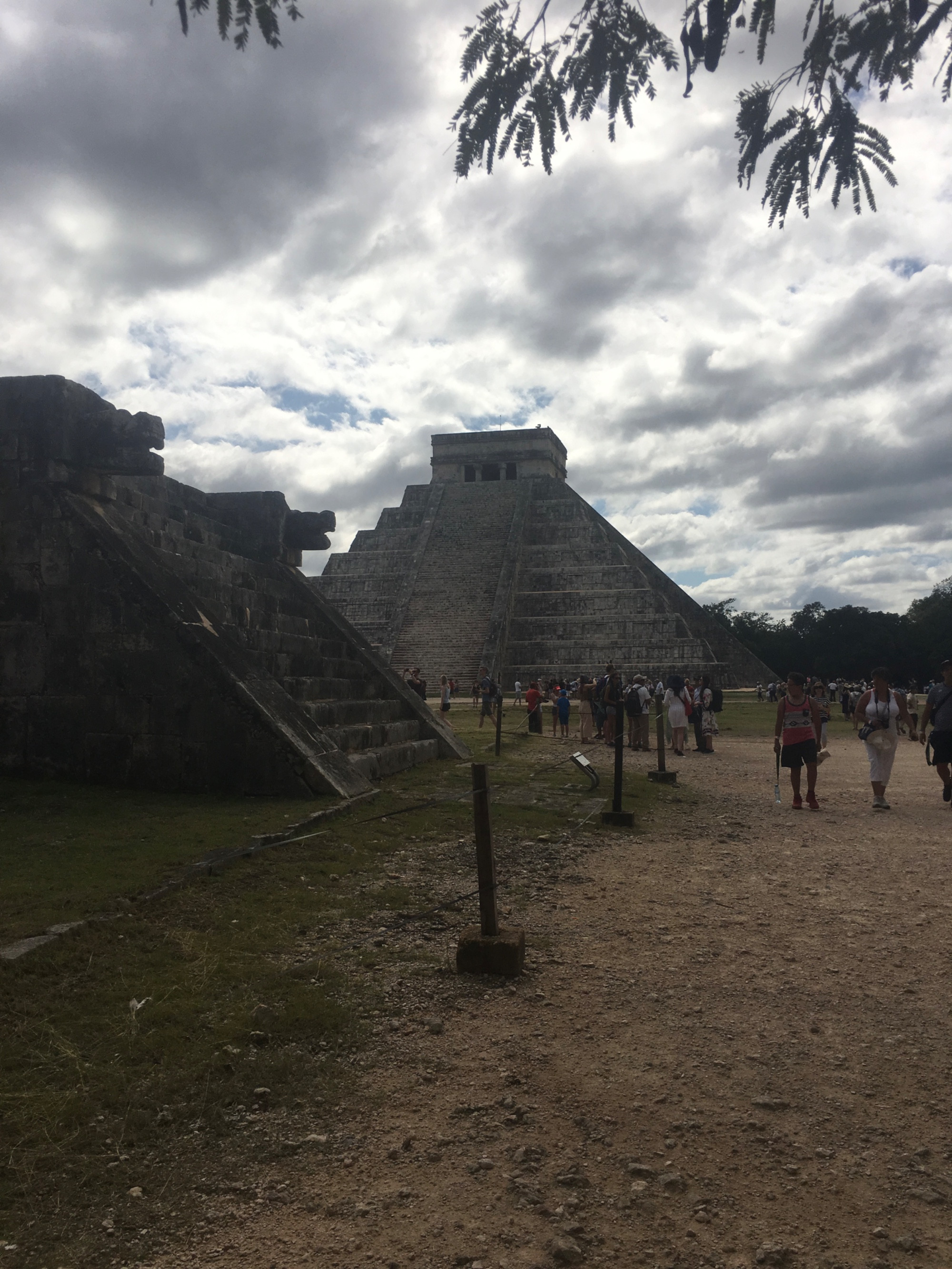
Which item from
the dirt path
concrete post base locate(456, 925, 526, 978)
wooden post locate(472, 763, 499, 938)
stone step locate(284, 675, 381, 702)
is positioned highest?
stone step locate(284, 675, 381, 702)

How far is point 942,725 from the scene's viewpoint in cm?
898

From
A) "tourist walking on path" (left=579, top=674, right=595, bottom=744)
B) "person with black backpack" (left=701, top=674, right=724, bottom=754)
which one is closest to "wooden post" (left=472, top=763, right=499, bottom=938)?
"person with black backpack" (left=701, top=674, right=724, bottom=754)

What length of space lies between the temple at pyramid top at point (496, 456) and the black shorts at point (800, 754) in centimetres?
4354

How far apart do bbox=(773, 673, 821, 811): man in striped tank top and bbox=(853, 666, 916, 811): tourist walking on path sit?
56cm

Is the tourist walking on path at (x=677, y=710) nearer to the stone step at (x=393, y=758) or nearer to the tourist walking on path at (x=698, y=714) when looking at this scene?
the tourist walking on path at (x=698, y=714)

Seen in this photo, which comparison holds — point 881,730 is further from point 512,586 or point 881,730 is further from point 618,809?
Answer: point 512,586

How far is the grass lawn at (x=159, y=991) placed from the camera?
7.57 feet

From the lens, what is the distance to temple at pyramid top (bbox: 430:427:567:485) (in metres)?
52.2

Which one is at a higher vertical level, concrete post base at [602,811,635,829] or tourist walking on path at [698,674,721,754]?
tourist walking on path at [698,674,721,754]

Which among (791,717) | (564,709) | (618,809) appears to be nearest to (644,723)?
(564,709)

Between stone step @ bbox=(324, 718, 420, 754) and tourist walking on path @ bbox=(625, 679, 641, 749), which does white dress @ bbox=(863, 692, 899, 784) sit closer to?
stone step @ bbox=(324, 718, 420, 754)

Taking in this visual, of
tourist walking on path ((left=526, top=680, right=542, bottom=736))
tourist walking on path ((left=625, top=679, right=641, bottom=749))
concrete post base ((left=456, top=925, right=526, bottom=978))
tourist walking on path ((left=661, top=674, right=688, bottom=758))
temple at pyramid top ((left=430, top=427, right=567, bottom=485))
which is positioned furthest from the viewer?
temple at pyramid top ((left=430, top=427, right=567, bottom=485))

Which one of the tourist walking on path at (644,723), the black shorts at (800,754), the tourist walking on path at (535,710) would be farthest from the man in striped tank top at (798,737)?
the tourist walking on path at (535,710)

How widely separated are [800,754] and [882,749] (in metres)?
0.90
